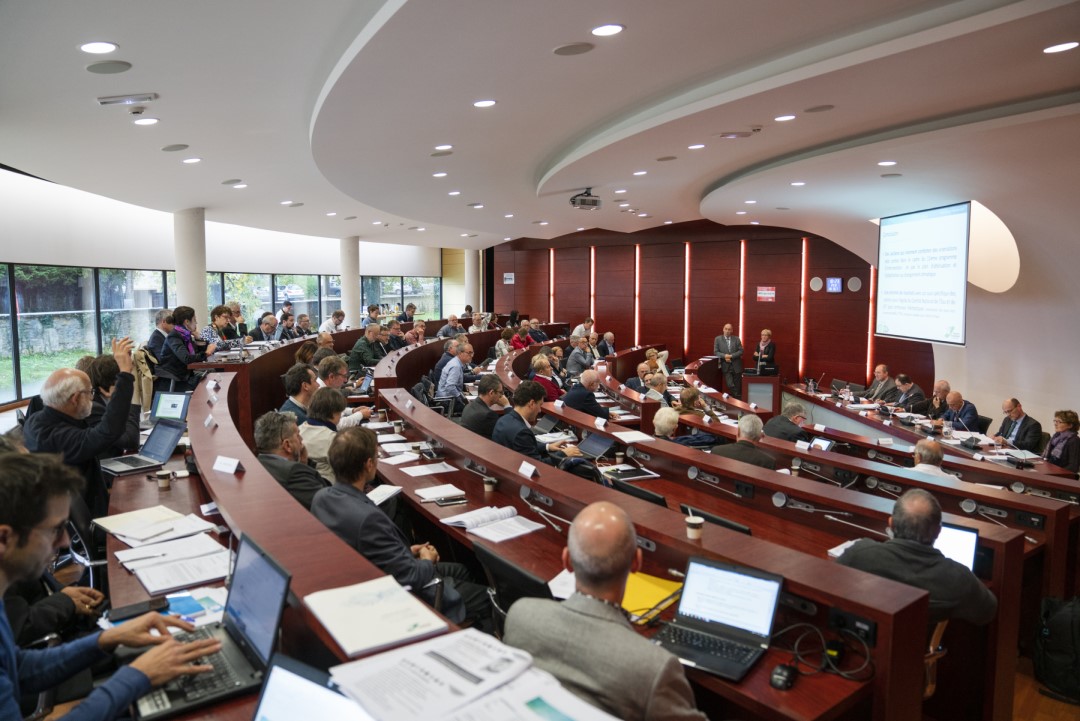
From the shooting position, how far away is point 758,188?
8953 millimetres

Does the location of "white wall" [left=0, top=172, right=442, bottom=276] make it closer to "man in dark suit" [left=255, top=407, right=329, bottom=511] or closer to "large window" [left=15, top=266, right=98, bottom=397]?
"large window" [left=15, top=266, right=98, bottom=397]

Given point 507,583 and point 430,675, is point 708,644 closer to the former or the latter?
point 507,583

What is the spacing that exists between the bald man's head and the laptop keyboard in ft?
1.98

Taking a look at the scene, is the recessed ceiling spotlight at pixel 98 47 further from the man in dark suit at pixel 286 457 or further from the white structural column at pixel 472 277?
the white structural column at pixel 472 277

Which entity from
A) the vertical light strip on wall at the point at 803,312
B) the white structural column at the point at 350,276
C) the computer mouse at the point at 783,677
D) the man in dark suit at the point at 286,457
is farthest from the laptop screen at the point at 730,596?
the white structural column at the point at 350,276

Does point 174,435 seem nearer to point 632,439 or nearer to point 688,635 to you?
point 632,439

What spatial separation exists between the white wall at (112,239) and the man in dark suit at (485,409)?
7.64 metres

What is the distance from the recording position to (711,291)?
55.0ft

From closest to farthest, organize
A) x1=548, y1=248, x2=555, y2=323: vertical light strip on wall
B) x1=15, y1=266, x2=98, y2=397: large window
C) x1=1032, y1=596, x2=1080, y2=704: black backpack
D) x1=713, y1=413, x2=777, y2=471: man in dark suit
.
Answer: x1=1032, y1=596, x2=1080, y2=704: black backpack → x1=713, y1=413, x2=777, y2=471: man in dark suit → x1=15, y1=266, x2=98, y2=397: large window → x1=548, y1=248, x2=555, y2=323: vertical light strip on wall

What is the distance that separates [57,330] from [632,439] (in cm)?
1000

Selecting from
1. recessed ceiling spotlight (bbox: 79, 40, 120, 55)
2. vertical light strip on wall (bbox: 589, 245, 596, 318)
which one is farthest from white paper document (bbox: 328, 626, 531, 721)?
vertical light strip on wall (bbox: 589, 245, 596, 318)

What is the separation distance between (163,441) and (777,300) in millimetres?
13210

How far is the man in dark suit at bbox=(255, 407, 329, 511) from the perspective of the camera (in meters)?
3.77

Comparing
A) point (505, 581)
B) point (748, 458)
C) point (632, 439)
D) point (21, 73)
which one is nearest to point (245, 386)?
point (21, 73)
